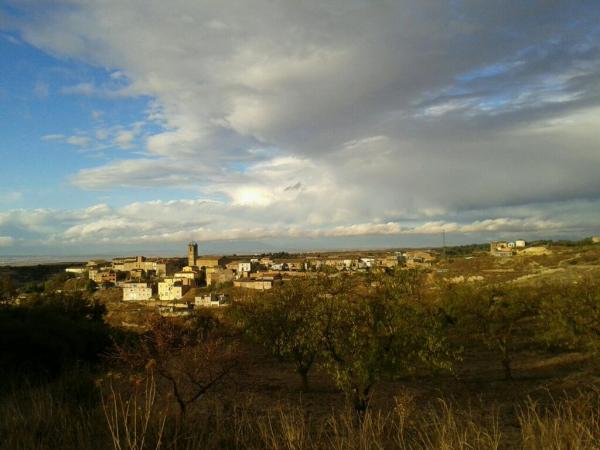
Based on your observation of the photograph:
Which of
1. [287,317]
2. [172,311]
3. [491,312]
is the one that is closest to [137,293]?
[172,311]

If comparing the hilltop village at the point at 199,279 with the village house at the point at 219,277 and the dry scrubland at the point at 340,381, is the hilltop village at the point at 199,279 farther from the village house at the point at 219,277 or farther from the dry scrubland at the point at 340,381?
the dry scrubland at the point at 340,381

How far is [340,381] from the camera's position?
40.5ft

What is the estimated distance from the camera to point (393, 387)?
19375mm

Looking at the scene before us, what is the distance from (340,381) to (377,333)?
2.00 meters

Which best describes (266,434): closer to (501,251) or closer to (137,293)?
(137,293)

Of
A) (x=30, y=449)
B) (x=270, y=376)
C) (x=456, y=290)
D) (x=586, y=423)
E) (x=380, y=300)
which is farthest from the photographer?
(x=456, y=290)

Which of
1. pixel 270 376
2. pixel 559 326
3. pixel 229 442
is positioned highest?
pixel 229 442

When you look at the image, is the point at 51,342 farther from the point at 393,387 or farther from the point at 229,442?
the point at 229,442

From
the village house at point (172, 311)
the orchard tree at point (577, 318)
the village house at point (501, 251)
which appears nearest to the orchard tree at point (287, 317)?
the village house at point (172, 311)

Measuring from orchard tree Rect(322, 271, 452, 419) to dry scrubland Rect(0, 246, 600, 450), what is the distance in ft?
0.15

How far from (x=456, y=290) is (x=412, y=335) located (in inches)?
523

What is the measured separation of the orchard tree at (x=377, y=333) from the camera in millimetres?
Result: 12781

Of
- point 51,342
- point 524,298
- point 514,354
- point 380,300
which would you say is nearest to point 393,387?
point 380,300

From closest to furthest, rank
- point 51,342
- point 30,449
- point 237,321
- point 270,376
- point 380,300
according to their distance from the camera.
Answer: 1. point 30,449
2. point 380,300
3. point 51,342
4. point 237,321
5. point 270,376
